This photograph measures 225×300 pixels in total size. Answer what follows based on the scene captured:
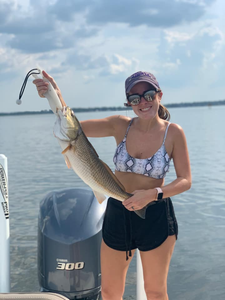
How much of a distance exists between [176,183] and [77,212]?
A: 3.83 feet

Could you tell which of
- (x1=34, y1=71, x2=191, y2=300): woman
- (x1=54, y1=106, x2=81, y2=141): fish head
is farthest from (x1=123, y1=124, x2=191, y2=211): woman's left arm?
(x1=54, y1=106, x2=81, y2=141): fish head

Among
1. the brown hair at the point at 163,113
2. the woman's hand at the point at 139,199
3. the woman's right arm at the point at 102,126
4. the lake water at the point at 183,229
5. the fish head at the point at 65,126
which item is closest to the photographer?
the fish head at the point at 65,126

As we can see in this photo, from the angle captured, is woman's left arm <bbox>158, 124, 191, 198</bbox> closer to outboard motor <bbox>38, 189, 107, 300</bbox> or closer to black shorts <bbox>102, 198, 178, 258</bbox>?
black shorts <bbox>102, 198, 178, 258</bbox>

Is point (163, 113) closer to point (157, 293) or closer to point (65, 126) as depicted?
point (65, 126)

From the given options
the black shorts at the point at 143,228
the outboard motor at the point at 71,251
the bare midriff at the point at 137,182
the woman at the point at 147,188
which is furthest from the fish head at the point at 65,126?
the outboard motor at the point at 71,251

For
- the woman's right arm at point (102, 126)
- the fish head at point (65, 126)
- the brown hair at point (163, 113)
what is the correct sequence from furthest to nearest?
the brown hair at point (163, 113)
the woman's right arm at point (102, 126)
the fish head at point (65, 126)

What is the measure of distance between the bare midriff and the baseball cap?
0.64m

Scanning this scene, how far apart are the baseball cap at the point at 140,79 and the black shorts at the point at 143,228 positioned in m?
0.87

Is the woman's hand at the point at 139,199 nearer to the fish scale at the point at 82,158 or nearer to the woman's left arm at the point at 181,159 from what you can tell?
the fish scale at the point at 82,158

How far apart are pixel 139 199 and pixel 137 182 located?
243 mm

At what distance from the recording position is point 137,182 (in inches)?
108

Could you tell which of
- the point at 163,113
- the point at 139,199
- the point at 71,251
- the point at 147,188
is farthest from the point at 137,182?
the point at 71,251

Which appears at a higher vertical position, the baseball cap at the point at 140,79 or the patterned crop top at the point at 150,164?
the baseball cap at the point at 140,79

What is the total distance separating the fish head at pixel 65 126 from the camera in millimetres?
2248
